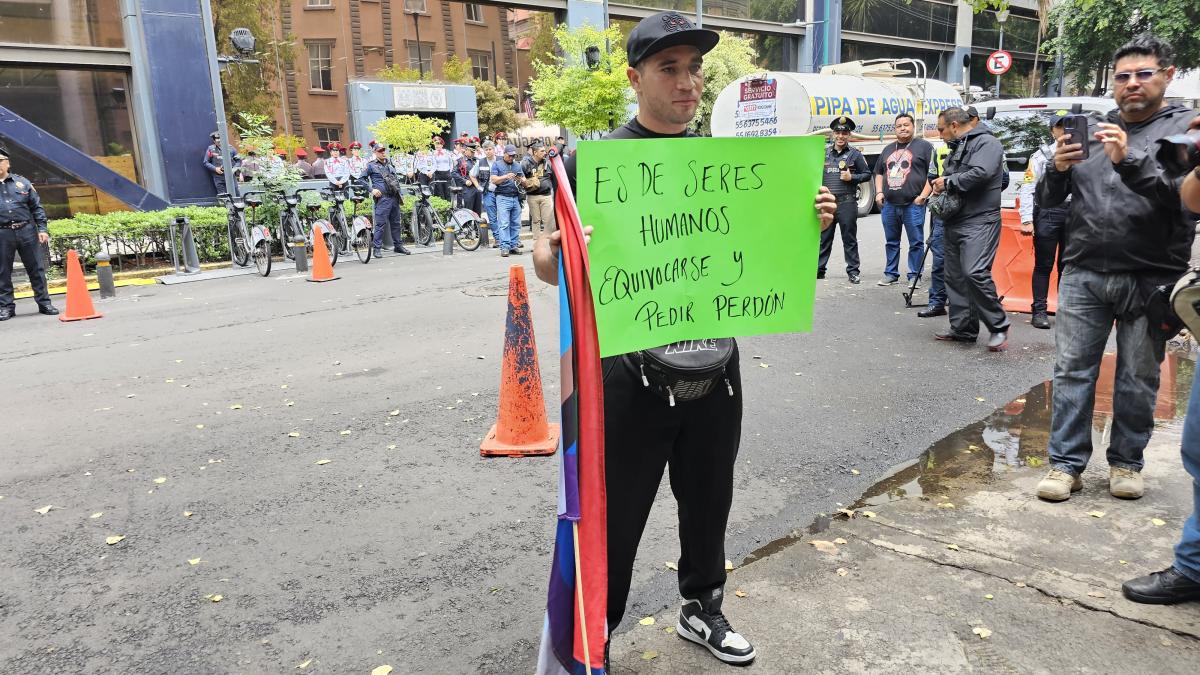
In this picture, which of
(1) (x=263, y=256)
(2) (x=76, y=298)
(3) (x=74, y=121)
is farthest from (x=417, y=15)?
(2) (x=76, y=298)

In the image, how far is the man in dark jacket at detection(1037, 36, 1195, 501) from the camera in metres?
3.67

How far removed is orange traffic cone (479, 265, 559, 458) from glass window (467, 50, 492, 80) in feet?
127

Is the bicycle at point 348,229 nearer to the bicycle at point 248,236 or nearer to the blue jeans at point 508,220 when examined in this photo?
the bicycle at point 248,236

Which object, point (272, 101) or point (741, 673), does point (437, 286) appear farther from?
point (272, 101)

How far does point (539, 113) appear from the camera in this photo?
23453mm

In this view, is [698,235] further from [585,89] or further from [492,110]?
[492,110]

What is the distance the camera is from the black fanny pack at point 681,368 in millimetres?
2418

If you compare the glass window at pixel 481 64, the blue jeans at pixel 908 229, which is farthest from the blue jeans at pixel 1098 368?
the glass window at pixel 481 64

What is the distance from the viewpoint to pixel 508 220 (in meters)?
14.8

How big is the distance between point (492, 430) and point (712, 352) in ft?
9.85

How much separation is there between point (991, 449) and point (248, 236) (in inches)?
491

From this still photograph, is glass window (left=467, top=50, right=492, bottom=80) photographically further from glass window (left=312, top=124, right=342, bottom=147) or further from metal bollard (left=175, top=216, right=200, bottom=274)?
metal bollard (left=175, top=216, right=200, bottom=274)

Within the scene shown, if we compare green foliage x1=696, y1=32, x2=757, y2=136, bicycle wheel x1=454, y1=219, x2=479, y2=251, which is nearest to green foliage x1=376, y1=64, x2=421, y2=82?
green foliage x1=696, y1=32, x2=757, y2=136

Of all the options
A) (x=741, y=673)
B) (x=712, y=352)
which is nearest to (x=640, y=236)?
(x=712, y=352)
